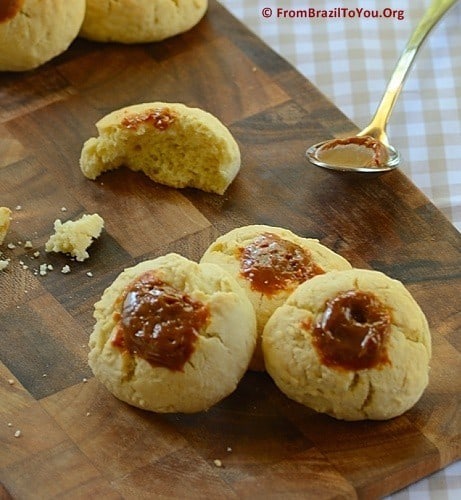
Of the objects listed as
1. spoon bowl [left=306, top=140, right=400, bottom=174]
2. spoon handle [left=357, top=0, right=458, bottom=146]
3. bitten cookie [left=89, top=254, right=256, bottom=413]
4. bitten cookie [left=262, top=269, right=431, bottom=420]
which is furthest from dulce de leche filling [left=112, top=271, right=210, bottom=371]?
spoon handle [left=357, top=0, right=458, bottom=146]

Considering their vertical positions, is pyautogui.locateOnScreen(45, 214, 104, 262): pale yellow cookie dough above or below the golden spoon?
below

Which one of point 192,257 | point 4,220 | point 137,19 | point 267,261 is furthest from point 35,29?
point 267,261

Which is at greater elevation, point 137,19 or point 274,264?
point 137,19

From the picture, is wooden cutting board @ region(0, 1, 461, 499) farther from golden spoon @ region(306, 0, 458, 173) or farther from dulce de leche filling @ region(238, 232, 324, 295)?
dulce de leche filling @ region(238, 232, 324, 295)

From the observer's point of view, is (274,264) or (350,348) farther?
(274,264)

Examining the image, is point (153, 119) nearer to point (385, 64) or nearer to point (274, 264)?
point (274, 264)

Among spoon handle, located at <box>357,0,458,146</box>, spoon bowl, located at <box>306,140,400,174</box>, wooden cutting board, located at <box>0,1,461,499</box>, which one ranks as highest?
spoon handle, located at <box>357,0,458,146</box>
